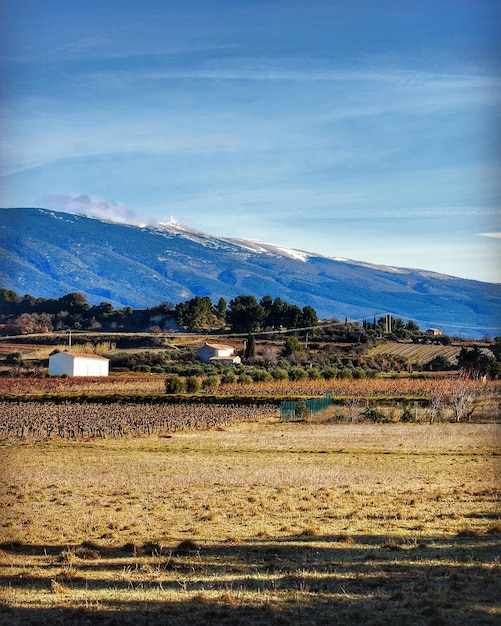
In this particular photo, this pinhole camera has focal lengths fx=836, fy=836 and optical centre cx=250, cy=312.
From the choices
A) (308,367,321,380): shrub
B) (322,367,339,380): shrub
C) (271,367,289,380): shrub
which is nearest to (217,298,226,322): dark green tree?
(308,367,321,380): shrub

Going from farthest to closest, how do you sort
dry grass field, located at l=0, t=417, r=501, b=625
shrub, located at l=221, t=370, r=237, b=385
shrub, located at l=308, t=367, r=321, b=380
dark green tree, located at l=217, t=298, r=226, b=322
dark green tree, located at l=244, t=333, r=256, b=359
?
dark green tree, located at l=217, t=298, r=226, b=322 < dark green tree, located at l=244, t=333, r=256, b=359 < shrub, located at l=308, t=367, r=321, b=380 < shrub, located at l=221, t=370, r=237, b=385 < dry grass field, located at l=0, t=417, r=501, b=625

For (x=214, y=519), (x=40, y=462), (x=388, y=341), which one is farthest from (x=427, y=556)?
(x=388, y=341)

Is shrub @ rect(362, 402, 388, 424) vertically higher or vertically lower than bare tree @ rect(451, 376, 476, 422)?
lower

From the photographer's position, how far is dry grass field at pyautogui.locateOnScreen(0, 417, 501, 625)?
8.18 m

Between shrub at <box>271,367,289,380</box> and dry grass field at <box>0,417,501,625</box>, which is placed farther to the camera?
shrub at <box>271,367,289,380</box>

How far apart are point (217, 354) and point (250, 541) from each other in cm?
6210

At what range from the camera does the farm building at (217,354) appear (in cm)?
7225

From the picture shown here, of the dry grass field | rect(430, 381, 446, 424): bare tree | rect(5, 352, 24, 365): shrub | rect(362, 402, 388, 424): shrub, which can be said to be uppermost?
rect(5, 352, 24, 365): shrub

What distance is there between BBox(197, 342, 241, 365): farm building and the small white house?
1104 centimetres

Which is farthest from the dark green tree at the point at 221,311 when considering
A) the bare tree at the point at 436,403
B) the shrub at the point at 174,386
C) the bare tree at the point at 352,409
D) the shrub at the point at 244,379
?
the bare tree at the point at 352,409

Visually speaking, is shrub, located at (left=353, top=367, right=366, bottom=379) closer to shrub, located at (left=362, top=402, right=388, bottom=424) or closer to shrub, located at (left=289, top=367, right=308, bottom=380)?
shrub, located at (left=289, top=367, right=308, bottom=380)

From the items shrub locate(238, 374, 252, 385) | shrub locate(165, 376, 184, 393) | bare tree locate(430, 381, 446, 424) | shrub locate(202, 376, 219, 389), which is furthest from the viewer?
shrub locate(238, 374, 252, 385)

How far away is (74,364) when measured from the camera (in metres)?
61.9

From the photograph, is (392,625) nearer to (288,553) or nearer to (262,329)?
(288,553)
